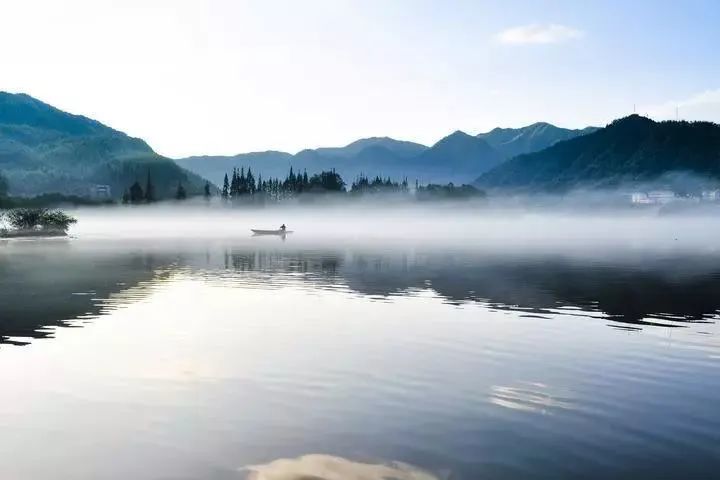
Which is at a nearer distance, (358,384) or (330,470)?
(330,470)

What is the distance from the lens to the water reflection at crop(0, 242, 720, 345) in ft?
161

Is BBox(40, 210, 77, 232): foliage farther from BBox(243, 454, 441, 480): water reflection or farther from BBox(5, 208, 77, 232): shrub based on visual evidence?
BBox(243, 454, 441, 480): water reflection

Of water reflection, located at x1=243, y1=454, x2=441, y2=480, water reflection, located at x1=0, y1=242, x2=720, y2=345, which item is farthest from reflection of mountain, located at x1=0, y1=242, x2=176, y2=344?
water reflection, located at x1=243, y1=454, x2=441, y2=480

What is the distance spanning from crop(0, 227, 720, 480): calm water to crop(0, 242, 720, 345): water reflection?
622 mm

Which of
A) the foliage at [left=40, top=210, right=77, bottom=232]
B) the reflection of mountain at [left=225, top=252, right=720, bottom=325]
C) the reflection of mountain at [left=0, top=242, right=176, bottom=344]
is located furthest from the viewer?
the foliage at [left=40, top=210, right=77, bottom=232]

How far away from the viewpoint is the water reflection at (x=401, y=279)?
4900 centimetres

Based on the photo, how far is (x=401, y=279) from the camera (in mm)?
74188

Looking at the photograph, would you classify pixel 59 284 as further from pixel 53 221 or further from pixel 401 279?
pixel 53 221

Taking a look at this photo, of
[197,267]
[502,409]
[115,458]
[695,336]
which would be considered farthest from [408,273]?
[115,458]

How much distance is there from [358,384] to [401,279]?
47044 millimetres

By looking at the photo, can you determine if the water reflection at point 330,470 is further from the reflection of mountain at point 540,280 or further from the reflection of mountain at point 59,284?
the reflection of mountain at point 540,280

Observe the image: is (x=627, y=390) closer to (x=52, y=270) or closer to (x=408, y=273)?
(x=408, y=273)

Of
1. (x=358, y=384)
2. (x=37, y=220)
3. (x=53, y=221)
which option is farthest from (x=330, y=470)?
(x=37, y=220)

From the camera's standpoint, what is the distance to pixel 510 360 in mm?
32312
